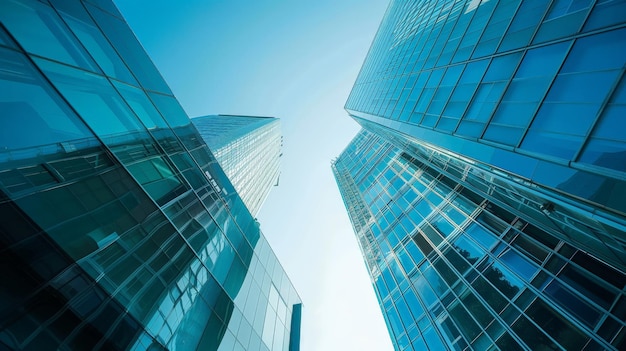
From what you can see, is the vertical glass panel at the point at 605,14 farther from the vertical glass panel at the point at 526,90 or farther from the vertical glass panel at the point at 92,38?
the vertical glass panel at the point at 92,38

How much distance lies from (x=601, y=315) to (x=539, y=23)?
12.2 metres

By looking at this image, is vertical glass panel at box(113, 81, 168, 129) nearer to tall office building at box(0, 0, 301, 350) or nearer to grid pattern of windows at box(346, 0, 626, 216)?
tall office building at box(0, 0, 301, 350)

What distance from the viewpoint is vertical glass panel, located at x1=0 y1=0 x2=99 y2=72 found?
6383 mm

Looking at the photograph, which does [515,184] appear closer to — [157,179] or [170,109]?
[157,179]

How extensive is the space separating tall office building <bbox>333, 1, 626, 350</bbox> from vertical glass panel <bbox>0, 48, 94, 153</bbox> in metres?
14.7

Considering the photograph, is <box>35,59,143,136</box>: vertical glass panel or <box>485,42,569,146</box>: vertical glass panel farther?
<box>485,42,569,146</box>: vertical glass panel

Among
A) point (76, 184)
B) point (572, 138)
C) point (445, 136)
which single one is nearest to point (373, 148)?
point (445, 136)

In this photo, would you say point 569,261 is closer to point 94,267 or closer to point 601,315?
A: point 601,315

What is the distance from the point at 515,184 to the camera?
11055 mm

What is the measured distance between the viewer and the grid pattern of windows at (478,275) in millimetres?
11391

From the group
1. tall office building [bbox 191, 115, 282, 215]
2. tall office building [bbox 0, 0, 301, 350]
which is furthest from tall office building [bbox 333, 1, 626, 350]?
tall office building [bbox 191, 115, 282, 215]

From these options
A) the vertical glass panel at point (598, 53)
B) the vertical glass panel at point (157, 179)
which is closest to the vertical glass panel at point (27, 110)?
the vertical glass panel at point (157, 179)

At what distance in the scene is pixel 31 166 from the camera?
6258 millimetres

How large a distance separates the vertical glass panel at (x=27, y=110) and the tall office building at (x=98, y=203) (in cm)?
2
